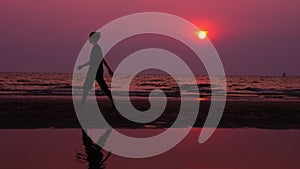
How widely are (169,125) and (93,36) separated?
3.41 m

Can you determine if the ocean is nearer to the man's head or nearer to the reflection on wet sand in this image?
the man's head

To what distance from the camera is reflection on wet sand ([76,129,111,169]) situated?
6.95 m

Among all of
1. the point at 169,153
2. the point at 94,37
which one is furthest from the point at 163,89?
the point at 169,153

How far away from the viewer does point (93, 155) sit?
7.72 metres

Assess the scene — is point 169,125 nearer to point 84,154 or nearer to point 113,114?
point 113,114

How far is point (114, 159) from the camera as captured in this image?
7.34m

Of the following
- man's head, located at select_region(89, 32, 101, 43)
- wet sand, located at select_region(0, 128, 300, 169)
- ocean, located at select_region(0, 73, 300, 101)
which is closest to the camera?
wet sand, located at select_region(0, 128, 300, 169)

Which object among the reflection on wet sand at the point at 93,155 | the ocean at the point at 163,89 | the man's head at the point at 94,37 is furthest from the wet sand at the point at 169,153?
the ocean at the point at 163,89

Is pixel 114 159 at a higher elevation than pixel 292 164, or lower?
lower

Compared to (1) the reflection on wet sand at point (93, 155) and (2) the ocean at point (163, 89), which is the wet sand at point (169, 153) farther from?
(2) the ocean at point (163, 89)

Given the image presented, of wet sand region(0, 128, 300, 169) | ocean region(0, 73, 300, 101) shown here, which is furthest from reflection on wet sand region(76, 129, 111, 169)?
ocean region(0, 73, 300, 101)

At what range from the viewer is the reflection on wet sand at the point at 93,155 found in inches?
274

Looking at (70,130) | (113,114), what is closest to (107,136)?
(70,130)

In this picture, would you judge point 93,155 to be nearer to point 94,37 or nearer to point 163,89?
point 94,37
